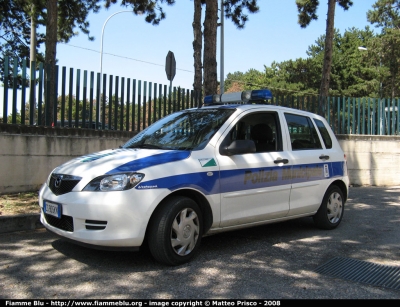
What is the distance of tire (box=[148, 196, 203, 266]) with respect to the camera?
4.09 metres

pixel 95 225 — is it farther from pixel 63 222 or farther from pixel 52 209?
pixel 52 209

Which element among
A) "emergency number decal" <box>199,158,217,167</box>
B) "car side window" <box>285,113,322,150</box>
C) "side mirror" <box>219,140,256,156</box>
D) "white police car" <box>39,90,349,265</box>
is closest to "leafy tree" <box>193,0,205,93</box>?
"white police car" <box>39,90,349,265</box>

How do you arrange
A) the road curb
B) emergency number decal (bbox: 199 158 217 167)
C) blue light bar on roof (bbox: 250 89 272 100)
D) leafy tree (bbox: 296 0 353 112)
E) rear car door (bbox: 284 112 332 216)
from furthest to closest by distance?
leafy tree (bbox: 296 0 353 112) < blue light bar on roof (bbox: 250 89 272 100) < the road curb < rear car door (bbox: 284 112 332 216) < emergency number decal (bbox: 199 158 217 167)

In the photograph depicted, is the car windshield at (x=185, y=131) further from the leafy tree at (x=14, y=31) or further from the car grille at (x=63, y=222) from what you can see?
the leafy tree at (x=14, y=31)

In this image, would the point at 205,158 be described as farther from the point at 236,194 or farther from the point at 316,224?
the point at 316,224

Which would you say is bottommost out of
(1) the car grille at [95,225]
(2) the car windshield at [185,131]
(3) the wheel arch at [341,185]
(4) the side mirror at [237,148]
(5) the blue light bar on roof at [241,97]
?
(1) the car grille at [95,225]

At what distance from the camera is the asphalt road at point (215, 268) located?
358 centimetres

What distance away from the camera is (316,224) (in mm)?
6223

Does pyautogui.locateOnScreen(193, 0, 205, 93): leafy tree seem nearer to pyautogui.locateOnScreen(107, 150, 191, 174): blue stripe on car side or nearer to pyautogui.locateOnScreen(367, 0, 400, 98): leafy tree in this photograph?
pyautogui.locateOnScreen(107, 150, 191, 174): blue stripe on car side

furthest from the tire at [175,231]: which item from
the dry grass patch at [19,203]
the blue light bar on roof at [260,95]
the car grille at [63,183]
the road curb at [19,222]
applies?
the dry grass patch at [19,203]

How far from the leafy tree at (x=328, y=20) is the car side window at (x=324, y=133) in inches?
295

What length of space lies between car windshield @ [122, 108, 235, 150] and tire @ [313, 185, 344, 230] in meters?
2.10

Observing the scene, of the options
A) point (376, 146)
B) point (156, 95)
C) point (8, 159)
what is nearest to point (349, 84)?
point (376, 146)

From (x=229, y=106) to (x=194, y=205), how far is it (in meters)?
1.60
